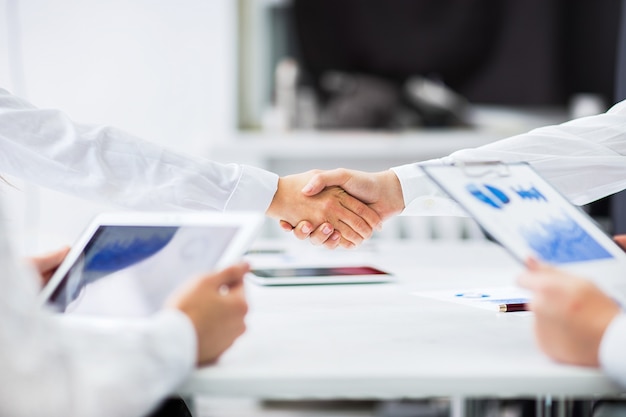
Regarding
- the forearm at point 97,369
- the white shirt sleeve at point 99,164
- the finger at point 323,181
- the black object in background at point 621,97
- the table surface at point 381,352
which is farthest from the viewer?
the black object in background at point 621,97

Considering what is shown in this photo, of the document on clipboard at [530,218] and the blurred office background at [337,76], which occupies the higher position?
the blurred office background at [337,76]

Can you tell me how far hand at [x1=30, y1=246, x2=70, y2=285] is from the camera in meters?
1.10

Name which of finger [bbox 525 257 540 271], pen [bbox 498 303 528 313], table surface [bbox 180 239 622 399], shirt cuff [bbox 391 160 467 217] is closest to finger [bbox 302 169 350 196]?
shirt cuff [bbox 391 160 467 217]

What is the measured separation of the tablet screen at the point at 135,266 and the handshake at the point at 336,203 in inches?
26.4

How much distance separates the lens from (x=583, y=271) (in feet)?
3.08

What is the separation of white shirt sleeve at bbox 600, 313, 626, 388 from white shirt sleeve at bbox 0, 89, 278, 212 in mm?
895

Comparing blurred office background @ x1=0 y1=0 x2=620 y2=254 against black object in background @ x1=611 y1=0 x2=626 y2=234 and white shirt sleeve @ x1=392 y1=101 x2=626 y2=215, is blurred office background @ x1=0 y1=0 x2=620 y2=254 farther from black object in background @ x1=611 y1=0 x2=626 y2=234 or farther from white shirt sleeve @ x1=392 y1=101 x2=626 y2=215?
white shirt sleeve @ x1=392 y1=101 x2=626 y2=215

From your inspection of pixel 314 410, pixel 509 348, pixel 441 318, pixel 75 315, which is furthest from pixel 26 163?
pixel 314 410

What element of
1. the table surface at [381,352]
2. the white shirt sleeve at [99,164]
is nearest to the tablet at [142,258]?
the table surface at [381,352]

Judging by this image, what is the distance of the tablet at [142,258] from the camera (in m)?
0.91

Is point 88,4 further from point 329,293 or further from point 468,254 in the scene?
point 329,293

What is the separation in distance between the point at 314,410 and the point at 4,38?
1.71 meters

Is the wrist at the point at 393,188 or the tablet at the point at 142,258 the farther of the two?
the wrist at the point at 393,188

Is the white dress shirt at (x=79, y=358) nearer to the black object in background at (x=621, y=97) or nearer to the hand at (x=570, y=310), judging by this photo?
the hand at (x=570, y=310)
